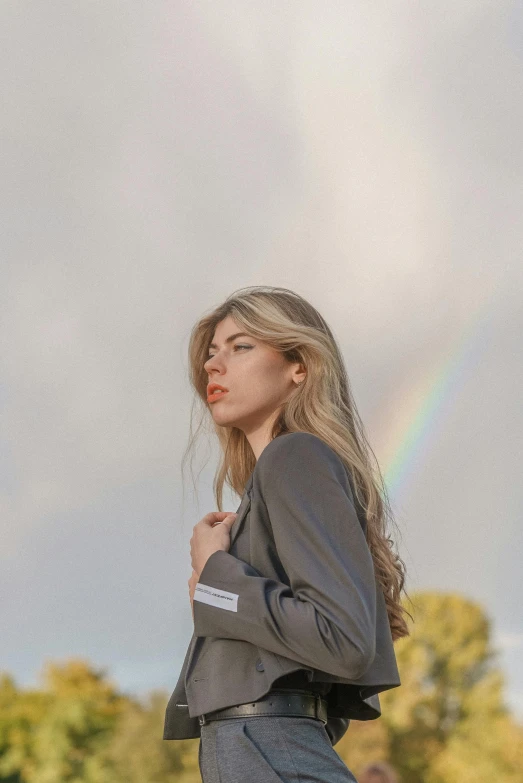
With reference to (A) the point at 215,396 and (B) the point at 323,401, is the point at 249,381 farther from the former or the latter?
(B) the point at 323,401

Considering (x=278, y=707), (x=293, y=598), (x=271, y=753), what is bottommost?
(x=271, y=753)

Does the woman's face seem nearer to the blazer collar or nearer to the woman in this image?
the woman

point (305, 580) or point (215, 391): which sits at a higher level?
point (215, 391)

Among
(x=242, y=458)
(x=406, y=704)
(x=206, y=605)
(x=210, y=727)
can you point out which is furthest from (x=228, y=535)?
(x=406, y=704)

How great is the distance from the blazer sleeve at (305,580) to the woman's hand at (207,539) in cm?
5

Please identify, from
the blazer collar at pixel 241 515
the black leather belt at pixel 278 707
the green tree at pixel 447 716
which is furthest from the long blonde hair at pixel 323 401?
the green tree at pixel 447 716

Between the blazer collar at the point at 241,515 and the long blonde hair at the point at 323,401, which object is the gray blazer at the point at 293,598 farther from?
the long blonde hair at the point at 323,401

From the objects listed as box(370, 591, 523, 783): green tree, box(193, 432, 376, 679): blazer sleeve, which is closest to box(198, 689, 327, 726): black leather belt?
box(193, 432, 376, 679): blazer sleeve

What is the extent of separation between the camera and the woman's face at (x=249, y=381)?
112 inches

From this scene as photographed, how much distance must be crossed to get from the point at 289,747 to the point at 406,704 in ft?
102

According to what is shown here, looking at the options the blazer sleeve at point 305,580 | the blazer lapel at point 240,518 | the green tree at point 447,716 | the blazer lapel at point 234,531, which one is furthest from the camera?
the green tree at point 447,716

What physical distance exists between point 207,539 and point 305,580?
36 cm

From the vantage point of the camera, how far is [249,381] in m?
2.87

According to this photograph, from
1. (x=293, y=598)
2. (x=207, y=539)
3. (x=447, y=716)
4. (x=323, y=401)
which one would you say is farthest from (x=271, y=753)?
(x=447, y=716)
